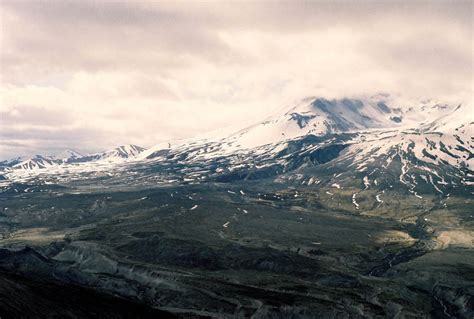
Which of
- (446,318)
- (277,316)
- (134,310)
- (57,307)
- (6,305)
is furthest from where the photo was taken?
(446,318)

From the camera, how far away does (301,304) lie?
638ft

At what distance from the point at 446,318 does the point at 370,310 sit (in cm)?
2793

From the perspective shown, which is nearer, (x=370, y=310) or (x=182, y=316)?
(x=182, y=316)

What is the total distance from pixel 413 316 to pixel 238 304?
61004 mm

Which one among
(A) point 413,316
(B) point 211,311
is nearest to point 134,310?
(B) point 211,311

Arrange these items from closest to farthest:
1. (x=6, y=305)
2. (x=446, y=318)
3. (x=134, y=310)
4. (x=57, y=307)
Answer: (x=6, y=305), (x=57, y=307), (x=134, y=310), (x=446, y=318)

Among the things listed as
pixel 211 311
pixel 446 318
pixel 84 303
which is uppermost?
pixel 84 303

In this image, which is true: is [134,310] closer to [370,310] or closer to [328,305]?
[328,305]

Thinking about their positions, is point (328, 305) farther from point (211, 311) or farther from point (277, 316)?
point (211, 311)

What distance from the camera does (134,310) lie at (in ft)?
554

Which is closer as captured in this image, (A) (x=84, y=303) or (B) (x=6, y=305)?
(B) (x=6, y=305)

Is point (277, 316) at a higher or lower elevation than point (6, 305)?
lower

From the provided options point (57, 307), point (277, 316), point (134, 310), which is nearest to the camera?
point (57, 307)

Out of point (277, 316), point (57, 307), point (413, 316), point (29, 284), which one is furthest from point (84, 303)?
point (413, 316)
